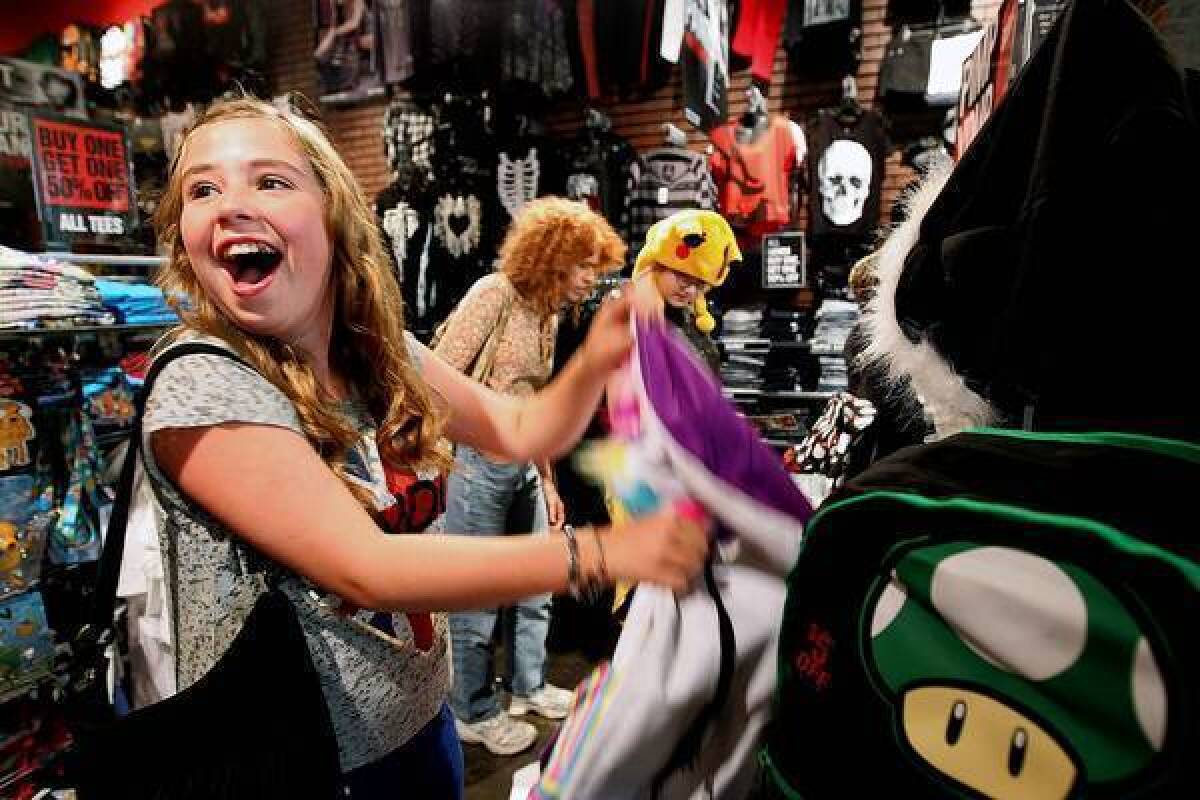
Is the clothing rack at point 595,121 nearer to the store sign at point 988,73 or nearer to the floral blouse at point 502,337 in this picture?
the floral blouse at point 502,337

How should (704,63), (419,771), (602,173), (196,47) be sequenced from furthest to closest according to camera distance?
1. (196,47)
2. (602,173)
3. (704,63)
4. (419,771)

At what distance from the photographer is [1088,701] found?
42 centimetres

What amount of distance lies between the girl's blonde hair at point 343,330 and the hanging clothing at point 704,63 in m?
2.20

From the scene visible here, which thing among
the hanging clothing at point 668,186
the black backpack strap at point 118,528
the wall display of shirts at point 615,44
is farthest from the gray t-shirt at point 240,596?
the wall display of shirts at point 615,44

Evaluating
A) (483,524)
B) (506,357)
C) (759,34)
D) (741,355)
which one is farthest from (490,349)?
(759,34)

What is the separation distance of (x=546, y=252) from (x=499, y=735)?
5.57 ft

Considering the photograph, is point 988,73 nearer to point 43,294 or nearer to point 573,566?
point 573,566

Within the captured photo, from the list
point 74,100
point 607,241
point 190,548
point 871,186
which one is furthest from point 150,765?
point 871,186

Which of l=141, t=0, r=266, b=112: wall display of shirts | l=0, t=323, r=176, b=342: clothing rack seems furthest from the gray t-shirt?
l=141, t=0, r=266, b=112: wall display of shirts

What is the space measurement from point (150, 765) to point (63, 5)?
20.8 feet

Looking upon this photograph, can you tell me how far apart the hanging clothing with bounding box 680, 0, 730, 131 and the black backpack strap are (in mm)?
2548

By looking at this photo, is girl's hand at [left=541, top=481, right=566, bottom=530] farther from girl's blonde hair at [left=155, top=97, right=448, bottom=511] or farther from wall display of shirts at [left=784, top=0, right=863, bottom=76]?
wall display of shirts at [left=784, top=0, right=863, bottom=76]

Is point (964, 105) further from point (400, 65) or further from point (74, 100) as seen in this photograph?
point (400, 65)

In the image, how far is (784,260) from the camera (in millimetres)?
3875
